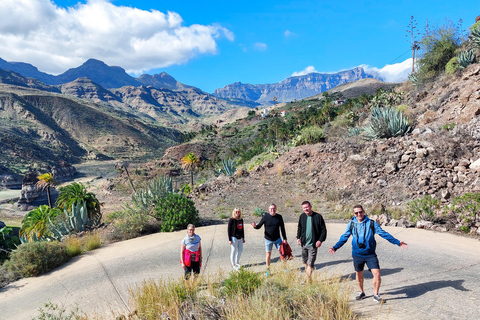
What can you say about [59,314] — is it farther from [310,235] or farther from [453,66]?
[453,66]

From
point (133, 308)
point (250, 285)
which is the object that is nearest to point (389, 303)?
point (250, 285)

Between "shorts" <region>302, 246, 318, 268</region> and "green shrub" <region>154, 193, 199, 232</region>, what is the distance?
525cm

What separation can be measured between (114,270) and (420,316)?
5938 millimetres

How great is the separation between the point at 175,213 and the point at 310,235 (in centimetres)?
560

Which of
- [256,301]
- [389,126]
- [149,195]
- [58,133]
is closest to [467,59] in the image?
[389,126]

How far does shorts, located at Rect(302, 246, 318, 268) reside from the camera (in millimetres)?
5160

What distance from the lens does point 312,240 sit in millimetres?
5227

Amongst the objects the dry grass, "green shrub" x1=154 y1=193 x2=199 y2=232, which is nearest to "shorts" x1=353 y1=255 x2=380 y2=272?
the dry grass

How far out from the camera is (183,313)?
4.20m

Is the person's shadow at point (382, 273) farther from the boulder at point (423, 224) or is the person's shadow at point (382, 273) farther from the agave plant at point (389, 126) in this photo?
the agave plant at point (389, 126)

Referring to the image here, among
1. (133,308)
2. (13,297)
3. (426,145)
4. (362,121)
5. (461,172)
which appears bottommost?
(13,297)

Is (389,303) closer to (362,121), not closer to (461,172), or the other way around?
(461,172)

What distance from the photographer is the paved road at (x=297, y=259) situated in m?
4.54

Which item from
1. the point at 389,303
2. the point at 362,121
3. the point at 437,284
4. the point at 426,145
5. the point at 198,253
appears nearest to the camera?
the point at 389,303
